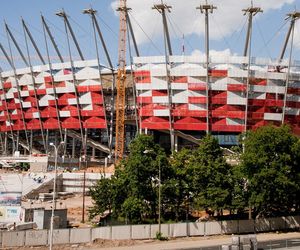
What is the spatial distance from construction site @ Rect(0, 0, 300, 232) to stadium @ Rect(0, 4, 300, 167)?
0.22 metres

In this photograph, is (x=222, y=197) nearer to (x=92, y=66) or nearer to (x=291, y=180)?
(x=291, y=180)

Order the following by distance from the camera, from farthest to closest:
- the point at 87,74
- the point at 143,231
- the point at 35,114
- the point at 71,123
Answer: the point at 35,114, the point at 71,123, the point at 87,74, the point at 143,231

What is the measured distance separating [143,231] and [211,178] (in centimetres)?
1070

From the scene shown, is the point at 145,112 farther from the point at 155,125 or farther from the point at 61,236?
the point at 61,236

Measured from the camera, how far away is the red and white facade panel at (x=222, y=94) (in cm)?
10338

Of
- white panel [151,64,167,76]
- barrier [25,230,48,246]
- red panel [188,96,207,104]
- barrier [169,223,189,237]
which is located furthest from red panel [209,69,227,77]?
barrier [25,230,48,246]

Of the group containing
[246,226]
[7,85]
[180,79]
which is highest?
[7,85]

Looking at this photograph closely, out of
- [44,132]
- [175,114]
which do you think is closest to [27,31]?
[44,132]

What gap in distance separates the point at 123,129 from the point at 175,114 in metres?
14.8

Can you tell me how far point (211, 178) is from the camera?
54.5 metres

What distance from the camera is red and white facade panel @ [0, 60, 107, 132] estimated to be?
383 feet

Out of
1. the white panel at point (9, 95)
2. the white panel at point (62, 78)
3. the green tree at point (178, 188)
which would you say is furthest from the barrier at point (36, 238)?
the white panel at point (9, 95)

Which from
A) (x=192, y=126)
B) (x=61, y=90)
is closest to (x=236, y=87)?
(x=192, y=126)

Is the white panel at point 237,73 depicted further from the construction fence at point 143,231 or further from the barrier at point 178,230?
the barrier at point 178,230
